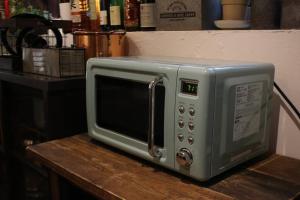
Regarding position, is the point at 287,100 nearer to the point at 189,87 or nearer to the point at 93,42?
the point at 189,87

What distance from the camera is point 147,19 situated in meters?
1.21

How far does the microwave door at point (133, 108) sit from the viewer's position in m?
0.76

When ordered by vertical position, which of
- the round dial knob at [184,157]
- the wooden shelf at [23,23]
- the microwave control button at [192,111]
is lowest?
the round dial knob at [184,157]

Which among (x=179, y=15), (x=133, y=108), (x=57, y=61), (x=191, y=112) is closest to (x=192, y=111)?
(x=191, y=112)

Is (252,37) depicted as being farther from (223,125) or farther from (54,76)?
(54,76)

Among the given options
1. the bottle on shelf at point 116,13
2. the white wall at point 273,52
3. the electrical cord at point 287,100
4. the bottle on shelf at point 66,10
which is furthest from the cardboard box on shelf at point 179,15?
the bottle on shelf at point 66,10

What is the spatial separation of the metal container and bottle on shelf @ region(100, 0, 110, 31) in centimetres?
15

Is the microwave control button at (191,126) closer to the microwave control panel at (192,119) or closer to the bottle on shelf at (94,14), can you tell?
the microwave control panel at (192,119)

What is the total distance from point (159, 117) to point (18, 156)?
0.87 metres

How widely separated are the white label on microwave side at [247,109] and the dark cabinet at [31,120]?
599 millimetres

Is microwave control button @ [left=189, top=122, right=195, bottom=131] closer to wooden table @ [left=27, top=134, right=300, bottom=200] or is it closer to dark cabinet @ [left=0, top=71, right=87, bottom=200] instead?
wooden table @ [left=27, top=134, right=300, bottom=200]

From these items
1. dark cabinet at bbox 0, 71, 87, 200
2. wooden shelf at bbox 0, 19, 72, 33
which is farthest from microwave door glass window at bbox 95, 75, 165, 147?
wooden shelf at bbox 0, 19, 72, 33

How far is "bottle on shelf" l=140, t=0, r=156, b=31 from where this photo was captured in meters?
1.20

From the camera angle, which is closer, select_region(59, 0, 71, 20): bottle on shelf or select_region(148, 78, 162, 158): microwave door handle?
select_region(148, 78, 162, 158): microwave door handle
